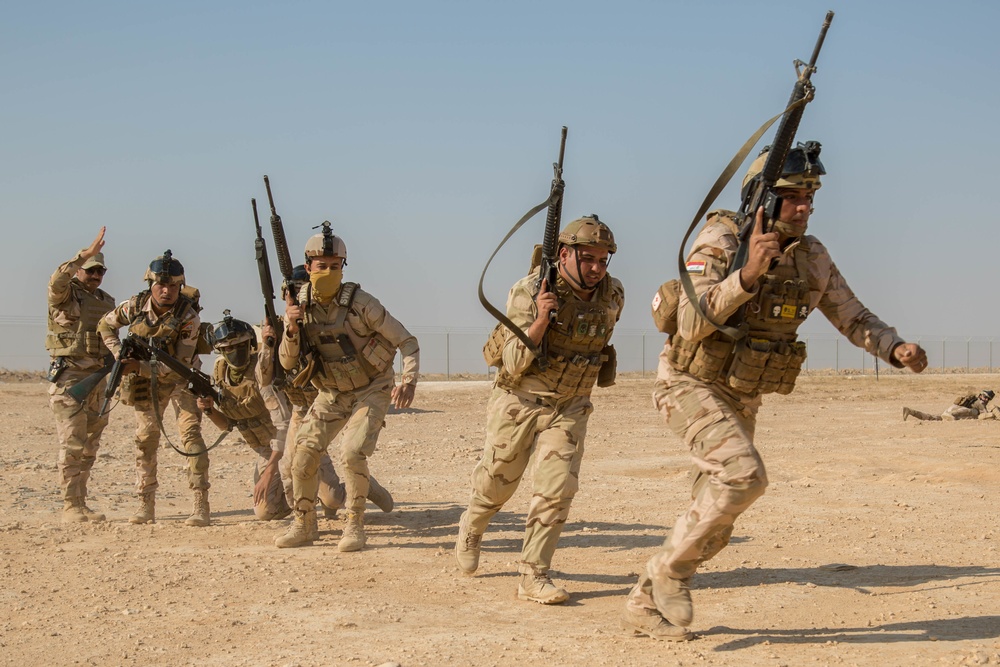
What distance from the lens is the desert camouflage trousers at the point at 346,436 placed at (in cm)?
827

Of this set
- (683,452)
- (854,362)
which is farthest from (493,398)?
(854,362)

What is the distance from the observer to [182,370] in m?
9.66

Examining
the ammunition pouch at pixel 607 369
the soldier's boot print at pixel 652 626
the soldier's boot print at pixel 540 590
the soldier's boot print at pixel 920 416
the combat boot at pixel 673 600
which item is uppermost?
the ammunition pouch at pixel 607 369

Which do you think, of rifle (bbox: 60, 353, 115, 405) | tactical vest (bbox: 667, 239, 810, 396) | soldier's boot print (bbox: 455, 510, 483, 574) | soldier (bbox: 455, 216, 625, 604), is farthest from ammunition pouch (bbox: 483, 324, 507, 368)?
rifle (bbox: 60, 353, 115, 405)

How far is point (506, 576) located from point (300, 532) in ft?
6.24

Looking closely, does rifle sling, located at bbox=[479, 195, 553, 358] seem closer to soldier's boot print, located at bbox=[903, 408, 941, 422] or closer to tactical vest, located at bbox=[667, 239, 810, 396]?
tactical vest, located at bbox=[667, 239, 810, 396]

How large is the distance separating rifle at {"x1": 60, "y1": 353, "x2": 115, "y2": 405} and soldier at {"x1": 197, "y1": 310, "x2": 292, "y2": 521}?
0.94 meters

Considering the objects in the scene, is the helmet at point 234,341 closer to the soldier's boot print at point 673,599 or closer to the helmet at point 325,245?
the helmet at point 325,245

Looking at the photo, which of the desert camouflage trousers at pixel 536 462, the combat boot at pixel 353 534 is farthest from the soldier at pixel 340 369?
the desert camouflage trousers at pixel 536 462

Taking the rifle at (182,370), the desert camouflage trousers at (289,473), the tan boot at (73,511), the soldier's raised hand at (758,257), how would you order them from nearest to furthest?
the soldier's raised hand at (758,257) → the desert camouflage trousers at (289,473) → the rifle at (182,370) → the tan boot at (73,511)

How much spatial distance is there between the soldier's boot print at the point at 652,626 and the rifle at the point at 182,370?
526cm

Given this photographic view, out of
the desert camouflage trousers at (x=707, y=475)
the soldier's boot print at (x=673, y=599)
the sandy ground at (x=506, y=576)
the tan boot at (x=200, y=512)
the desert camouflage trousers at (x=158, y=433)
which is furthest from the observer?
the desert camouflage trousers at (x=158, y=433)

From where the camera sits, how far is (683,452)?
1424 cm

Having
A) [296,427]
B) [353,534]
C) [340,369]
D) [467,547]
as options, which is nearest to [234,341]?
[296,427]
